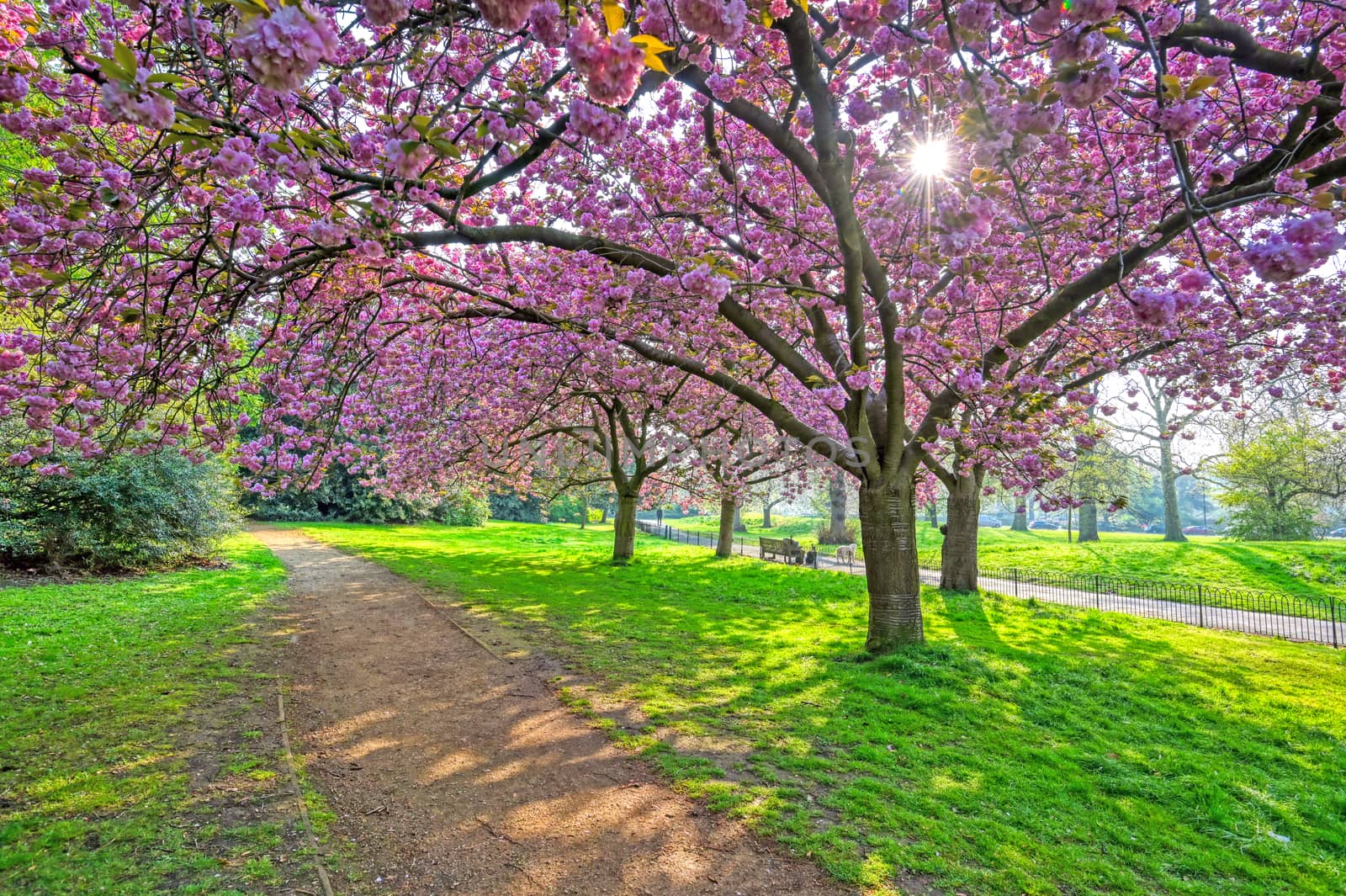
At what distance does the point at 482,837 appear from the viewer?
349 centimetres

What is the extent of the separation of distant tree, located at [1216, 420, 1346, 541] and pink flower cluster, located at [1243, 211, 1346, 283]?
865 inches

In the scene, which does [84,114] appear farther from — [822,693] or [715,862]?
[822,693]

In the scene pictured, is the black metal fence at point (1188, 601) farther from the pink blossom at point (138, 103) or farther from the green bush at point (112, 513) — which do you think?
the green bush at point (112, 513)

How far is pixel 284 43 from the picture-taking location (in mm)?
1742

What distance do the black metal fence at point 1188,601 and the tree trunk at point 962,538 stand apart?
1542 mm

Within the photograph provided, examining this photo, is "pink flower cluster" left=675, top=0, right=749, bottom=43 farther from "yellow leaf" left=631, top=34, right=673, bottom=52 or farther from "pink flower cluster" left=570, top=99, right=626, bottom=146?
"pink flower cluster" left=570, top=99, right=626, bottom=146

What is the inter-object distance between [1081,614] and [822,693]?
26.4ft

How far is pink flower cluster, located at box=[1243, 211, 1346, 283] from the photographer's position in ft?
6.74

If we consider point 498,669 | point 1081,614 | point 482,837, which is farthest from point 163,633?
point 1081,614

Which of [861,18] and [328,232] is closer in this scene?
[861,18]

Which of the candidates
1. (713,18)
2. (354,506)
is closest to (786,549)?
(713,18)

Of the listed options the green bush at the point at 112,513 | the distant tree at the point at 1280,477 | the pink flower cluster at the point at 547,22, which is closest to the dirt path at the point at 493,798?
the pink flower cluster at the point at 547,22

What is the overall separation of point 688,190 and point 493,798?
6.12 m

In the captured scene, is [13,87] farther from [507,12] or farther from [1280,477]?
[1280,477]
